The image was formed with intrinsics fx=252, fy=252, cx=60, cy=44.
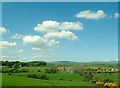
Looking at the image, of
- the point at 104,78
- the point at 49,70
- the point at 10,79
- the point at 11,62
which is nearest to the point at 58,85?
the point at 10,79

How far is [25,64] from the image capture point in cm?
7238

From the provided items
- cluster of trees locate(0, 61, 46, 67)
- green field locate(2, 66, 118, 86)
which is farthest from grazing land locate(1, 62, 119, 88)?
cluster of trees locate(0, 61, 46, 67)

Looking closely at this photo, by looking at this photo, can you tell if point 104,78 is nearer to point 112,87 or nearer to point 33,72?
point 112,87

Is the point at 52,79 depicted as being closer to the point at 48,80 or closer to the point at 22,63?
the point at 48,80

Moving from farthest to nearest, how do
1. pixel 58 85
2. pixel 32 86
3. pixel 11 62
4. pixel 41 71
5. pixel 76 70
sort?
pixel 11 62, pixel 76 70, pixel 41 71, pixel 58 85, pixel 32 86

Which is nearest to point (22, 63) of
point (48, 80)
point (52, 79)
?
point (52, 79)

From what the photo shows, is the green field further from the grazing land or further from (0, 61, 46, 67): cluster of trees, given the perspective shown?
(0, 61, 46, 67): cluster of trees

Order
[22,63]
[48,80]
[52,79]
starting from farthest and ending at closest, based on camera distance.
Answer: [22,63], [52,79], [48,80]

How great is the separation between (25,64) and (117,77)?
2839 cm

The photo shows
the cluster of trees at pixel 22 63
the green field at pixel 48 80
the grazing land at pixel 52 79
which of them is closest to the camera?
the green field at pixel 48 80

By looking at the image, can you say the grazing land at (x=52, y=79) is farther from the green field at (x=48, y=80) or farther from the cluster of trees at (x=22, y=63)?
the cluster of trees at (x=22, y=63)

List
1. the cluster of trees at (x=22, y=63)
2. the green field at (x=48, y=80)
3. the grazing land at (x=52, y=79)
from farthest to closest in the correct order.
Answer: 1. the cluster of trees at (x=22, y=63)
2. the grazing land at (x=52, y=79)
3. the green field at (x=48, y=80)

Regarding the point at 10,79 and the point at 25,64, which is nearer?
the point at 10,79

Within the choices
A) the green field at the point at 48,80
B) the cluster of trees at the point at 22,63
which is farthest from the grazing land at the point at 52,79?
the cluster of trees at the point at 22,63
